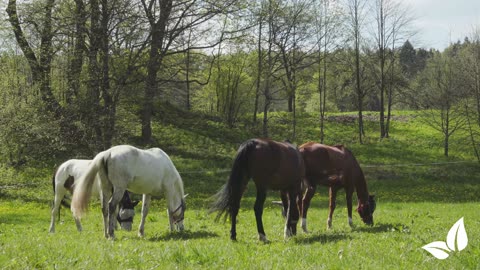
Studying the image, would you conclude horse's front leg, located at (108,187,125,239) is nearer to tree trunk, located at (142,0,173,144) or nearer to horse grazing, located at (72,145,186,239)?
horse grazing, located at (72,145,186,239)

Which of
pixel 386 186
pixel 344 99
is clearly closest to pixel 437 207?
pixel 386 186

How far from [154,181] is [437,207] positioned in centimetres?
1275

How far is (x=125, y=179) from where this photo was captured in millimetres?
8859

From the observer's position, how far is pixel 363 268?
4.93 m

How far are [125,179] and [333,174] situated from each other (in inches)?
194

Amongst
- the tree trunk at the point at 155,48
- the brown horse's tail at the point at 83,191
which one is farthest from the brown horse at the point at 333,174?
the tree trunk at the point at 155,48

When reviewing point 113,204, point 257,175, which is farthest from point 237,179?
point 113,204

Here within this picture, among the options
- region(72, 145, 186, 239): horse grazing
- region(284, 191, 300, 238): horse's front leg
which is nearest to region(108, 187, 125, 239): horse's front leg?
region(72, 145, 186, 239): horse grazing

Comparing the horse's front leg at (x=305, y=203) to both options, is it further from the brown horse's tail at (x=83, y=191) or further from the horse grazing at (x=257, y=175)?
the brown horse's tail at (x=83, y=191)

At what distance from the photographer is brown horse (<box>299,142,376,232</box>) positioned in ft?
34.9

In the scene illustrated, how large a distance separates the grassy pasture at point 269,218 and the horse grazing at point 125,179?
1.75ft

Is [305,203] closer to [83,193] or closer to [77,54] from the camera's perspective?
[83,193]

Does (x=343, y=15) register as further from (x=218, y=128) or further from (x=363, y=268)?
(x=363, y=268)

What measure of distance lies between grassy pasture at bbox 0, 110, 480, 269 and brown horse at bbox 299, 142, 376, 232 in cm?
53
